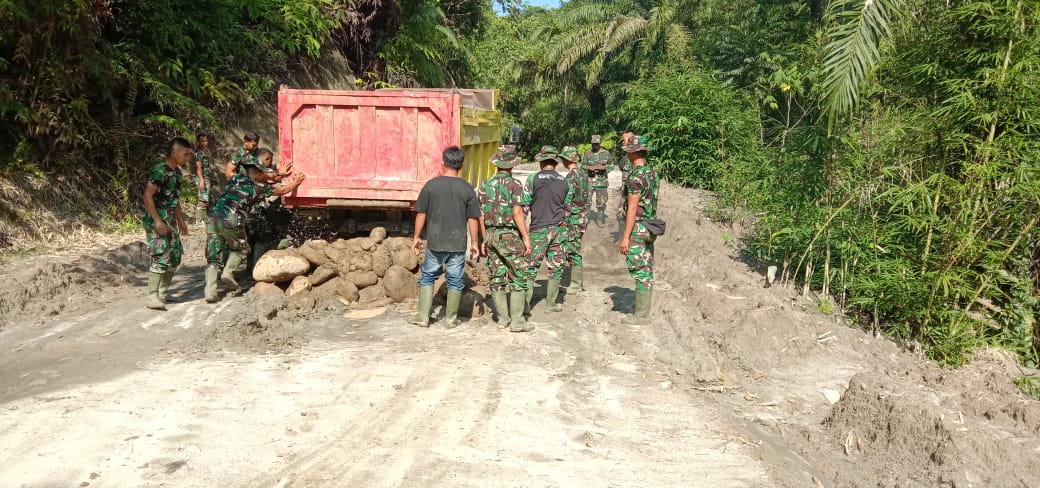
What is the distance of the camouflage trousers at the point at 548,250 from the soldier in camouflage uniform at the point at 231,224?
102 inches

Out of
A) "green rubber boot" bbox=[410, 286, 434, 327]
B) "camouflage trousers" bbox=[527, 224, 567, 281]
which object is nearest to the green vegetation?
"camouflage trousers" bbox=[527, 224, 567, 281]

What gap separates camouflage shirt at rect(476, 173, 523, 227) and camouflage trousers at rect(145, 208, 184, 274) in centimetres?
298

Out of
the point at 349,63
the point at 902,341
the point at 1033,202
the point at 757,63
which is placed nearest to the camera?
the point at 1033,202

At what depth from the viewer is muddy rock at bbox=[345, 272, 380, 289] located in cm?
758

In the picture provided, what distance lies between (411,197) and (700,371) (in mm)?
3500

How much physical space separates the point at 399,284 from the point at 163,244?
2.29 metres

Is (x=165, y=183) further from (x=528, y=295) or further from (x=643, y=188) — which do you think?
(x=643, y=188)

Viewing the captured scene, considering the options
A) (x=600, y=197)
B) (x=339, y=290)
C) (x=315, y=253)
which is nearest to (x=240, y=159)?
(x=315, y=253)

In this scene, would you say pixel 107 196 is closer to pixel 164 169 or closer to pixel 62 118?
pixel 62 118

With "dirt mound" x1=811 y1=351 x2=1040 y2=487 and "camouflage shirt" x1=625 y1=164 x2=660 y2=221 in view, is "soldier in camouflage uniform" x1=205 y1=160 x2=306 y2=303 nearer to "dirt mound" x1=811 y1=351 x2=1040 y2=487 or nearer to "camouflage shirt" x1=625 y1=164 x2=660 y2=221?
"camouflage shirt" x1=625 y1=164 x2=660 y2=221

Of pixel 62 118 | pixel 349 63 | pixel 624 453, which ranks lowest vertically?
pixel 624 453

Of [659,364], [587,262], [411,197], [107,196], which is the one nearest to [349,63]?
[107,196]

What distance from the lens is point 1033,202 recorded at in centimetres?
589

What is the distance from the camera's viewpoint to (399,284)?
24.7 feet
